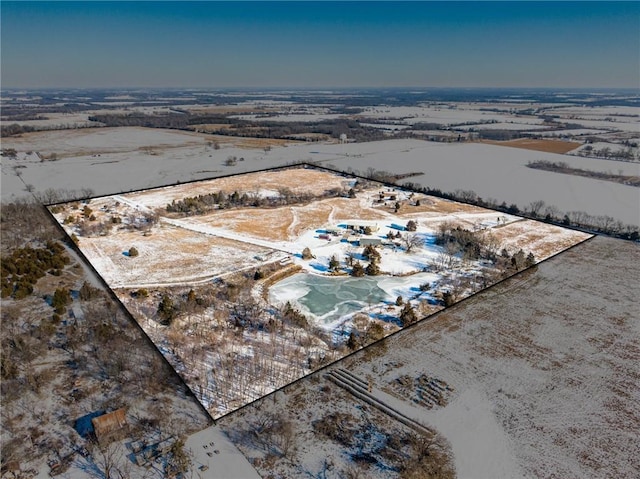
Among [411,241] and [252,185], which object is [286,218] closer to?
[411,241]

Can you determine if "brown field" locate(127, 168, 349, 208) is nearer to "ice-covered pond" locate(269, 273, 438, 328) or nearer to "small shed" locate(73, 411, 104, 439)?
"ice-covered pond" locate(269, 273, 438, 328)

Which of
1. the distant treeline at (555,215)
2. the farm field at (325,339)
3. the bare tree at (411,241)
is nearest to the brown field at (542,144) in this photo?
the farm field at (325,339)

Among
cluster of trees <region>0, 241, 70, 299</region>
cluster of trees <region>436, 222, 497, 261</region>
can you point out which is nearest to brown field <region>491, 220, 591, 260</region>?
cluster of trees <region>436, 222, 497, 261</region>

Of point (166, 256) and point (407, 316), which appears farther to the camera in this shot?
point (166, 256)

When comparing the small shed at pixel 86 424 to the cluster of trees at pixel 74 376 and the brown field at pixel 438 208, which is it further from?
the brown field at pixel 438 208

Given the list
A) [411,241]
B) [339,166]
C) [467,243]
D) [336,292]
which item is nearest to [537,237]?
[467,243]

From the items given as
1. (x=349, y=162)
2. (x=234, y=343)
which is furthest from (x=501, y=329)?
(x=349, y=162)

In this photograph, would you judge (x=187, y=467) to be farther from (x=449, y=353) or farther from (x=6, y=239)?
(x=6, y=239)
